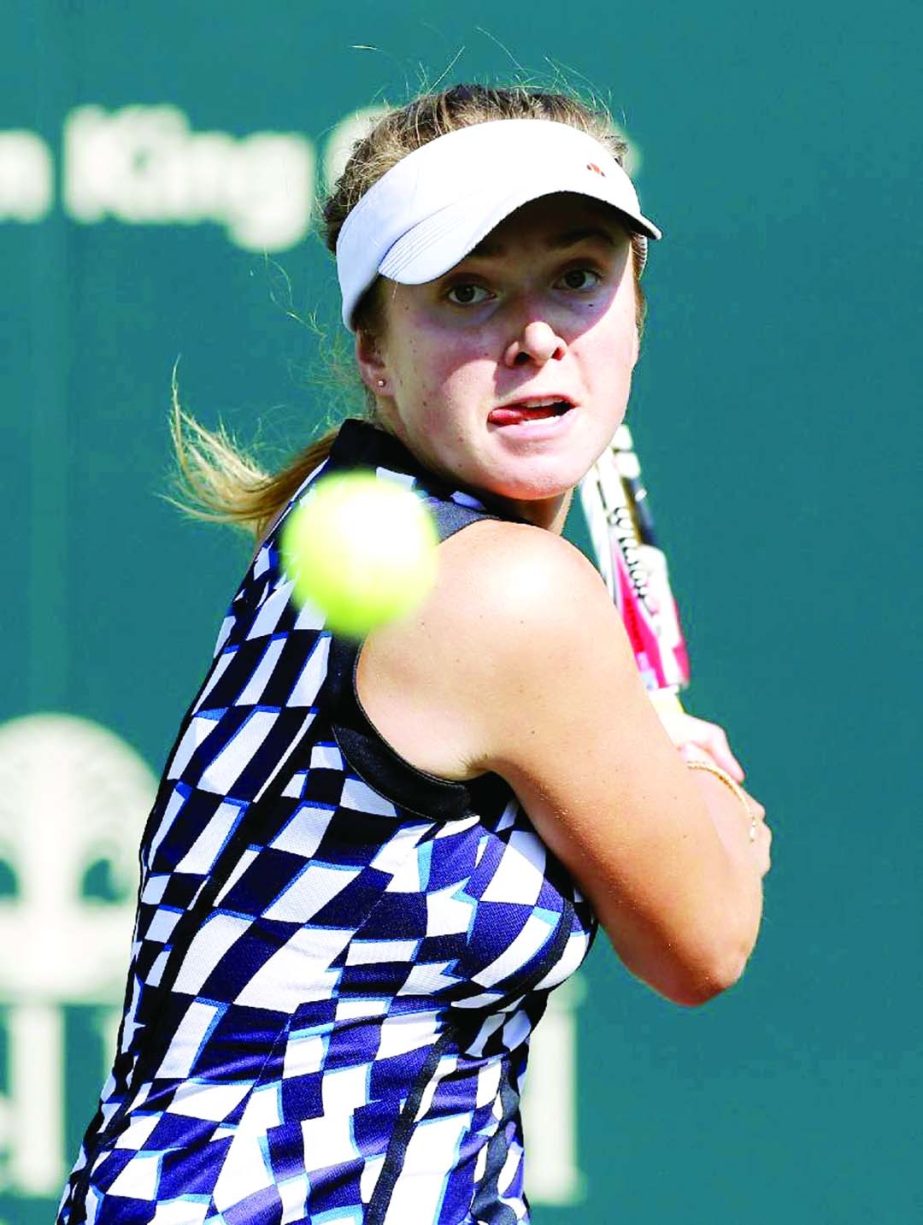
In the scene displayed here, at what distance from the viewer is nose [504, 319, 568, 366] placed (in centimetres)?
140

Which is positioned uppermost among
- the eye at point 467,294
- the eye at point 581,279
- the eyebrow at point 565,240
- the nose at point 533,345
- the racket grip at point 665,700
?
the eyebrow at point 565,240

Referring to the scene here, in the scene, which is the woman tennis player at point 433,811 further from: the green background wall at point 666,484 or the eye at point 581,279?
the green background wall at point 666,484

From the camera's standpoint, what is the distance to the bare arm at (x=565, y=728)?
50.4 inches

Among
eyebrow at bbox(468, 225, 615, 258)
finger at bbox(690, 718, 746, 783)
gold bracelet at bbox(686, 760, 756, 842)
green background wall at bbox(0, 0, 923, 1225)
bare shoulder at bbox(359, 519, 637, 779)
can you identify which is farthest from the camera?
green background wall at bbox(0, 0, 923, 1225)

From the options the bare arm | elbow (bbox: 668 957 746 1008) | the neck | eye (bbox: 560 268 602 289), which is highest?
eye (bbox: 560 268 602 289)

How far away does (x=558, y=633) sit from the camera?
129cm

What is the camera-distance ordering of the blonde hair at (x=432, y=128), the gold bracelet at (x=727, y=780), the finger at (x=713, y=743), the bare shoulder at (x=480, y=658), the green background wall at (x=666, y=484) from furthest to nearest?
1. the green background wall at (x=666, y=484)
2. the finger at (x=713, y=743)
3. the gold bracelet at (x=727, y=780)
4. the blonde hair at (x=432, y=128)
5. the bare shoulder at (x=480, y=658)

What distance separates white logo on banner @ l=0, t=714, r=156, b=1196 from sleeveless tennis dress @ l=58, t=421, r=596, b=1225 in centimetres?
138

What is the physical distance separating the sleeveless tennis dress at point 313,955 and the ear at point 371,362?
133 millimetres

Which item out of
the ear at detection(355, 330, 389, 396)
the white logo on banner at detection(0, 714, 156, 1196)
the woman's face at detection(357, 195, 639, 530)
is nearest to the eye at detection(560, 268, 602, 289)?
the woman's face at detection(357, 195, 639, 530)

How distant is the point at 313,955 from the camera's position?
1.32m

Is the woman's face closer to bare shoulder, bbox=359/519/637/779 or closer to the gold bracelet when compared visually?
bare shoulder, bbox=359/519/637/779

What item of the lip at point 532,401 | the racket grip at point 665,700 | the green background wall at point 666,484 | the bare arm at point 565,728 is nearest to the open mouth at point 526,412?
the lip at point 532,401

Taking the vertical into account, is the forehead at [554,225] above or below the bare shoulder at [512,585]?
above
